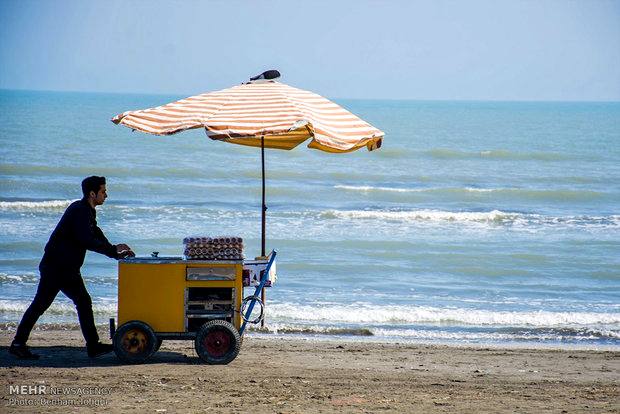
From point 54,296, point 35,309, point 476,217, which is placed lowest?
point 35,309

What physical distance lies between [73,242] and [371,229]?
474 inches

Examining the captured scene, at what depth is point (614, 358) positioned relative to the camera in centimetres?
880

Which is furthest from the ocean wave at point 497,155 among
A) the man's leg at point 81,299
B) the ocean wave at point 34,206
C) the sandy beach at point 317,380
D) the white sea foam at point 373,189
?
the man's leg at point 81,299

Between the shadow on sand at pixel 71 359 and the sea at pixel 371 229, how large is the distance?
6.16ft

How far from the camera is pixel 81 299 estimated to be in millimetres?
7457

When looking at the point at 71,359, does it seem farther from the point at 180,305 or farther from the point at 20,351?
the point at 180,305

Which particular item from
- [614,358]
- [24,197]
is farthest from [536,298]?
[24,197]

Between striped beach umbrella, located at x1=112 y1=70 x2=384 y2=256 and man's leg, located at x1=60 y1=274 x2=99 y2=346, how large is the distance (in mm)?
1378

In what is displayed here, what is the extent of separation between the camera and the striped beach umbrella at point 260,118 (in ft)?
24.1

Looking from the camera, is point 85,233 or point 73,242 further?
point 73,242

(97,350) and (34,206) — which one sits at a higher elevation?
(34,206)

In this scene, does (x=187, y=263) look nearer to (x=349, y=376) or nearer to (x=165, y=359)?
(x=165, y=359)

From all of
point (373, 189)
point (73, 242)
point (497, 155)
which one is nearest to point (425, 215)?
point (373, 189)

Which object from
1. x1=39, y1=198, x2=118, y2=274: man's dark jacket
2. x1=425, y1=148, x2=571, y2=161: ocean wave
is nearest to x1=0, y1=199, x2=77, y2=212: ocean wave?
x1=39, y1=198, x2=118, y2=274: man's dark jacket
